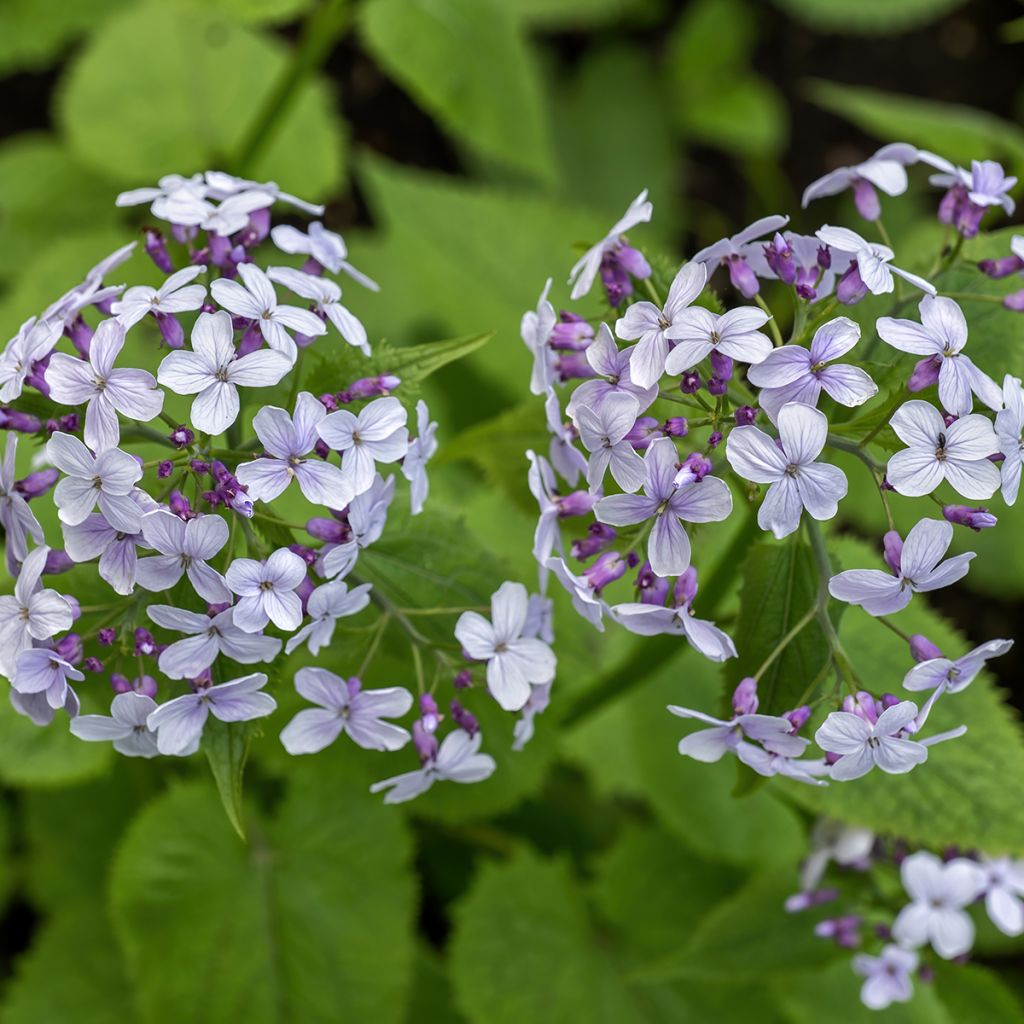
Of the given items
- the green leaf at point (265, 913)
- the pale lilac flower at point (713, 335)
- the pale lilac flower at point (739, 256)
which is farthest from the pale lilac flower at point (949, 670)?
the green leaf at point (265, 913)

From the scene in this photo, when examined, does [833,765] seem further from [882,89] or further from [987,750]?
[882,89]

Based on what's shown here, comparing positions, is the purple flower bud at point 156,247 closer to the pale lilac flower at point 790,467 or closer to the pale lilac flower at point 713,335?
the pale lilac flower at point 713,335

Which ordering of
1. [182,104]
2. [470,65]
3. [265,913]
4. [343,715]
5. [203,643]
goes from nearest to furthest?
[203,643], [343,715], [265,913], [470,65], [182,104]

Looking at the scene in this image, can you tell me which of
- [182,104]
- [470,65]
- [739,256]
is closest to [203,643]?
[739,256]

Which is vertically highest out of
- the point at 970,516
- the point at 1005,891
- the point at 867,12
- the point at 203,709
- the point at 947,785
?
the point at 970,516

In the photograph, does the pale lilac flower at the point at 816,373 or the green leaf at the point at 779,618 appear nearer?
the pale lilac flower at the point at 816,373

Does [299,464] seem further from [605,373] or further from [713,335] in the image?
[713,335]

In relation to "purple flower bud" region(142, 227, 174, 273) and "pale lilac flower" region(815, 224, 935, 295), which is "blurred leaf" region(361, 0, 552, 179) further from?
"pale lilac flower" region(815, 224, 935, 295)
